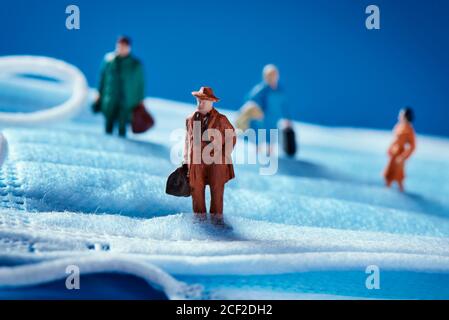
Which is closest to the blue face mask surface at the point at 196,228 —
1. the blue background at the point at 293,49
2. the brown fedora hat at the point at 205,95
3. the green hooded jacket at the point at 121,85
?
the green hooded jacket at the point at 121,85

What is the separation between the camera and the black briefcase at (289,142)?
3285 mm

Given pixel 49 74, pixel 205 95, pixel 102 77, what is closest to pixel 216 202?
pixel 205 95

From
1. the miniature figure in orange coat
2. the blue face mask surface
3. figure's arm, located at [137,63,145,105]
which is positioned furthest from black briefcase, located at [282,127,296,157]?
figure's arm, located at [137,63,145,105]

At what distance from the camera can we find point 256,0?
424 centimetres

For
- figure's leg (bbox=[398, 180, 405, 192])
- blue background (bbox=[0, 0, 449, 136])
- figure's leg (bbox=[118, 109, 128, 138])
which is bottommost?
figure's leg (bbox=[398, 180, 405, 192])

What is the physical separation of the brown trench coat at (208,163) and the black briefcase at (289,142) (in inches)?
55.7

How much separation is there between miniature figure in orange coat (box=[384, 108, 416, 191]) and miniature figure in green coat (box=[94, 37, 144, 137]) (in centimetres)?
105

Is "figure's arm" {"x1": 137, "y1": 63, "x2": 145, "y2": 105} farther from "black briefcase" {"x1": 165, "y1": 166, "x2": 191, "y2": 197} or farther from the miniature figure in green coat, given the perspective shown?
"black briefcase" {"x1": 165, "y1": 166, "x2": 191, "y2": 197}

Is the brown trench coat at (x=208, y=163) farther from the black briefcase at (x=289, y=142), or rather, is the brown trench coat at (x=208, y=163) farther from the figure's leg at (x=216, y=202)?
the black briefcase at (x=289, y=142)

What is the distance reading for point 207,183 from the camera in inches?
74.9

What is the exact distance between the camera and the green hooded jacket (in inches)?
114

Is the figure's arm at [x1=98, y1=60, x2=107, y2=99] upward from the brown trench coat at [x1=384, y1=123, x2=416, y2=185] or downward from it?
upward

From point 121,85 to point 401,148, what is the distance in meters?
1.16

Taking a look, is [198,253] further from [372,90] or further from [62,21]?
[372,90]
